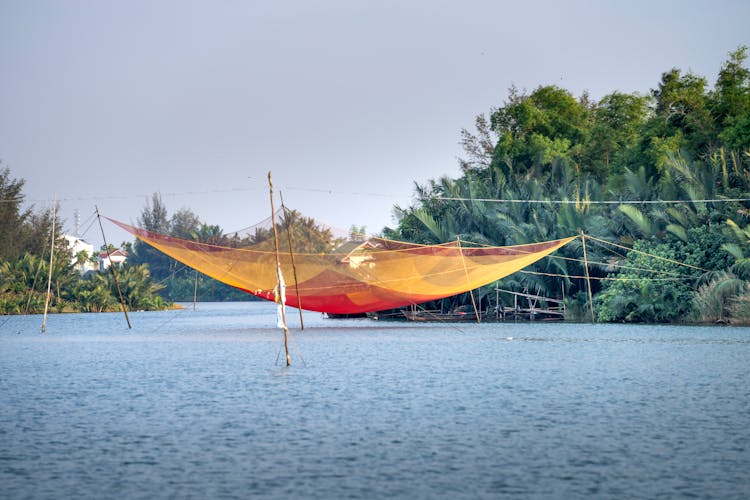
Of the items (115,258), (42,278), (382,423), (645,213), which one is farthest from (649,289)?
(115,258)

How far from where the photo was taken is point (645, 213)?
2592 centimetres

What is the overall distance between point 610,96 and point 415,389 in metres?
34.0

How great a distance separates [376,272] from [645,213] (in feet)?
28.8

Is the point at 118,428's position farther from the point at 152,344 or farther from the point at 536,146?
the point at 536,146

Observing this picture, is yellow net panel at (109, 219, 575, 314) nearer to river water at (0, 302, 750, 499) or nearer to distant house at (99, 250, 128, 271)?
river water at (0, 302, 750, 499)

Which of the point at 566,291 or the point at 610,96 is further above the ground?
the point at 610,96

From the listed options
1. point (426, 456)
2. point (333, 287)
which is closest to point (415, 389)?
point (426, 456)

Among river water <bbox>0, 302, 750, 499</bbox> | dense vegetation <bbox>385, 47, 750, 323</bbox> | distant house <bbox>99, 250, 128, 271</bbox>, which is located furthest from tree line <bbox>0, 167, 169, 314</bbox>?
distant house <bbox>99, 250, 128, 271</bbox>

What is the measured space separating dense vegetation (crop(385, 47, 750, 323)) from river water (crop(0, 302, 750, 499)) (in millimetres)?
6203

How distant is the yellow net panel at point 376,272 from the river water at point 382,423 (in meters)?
2.76

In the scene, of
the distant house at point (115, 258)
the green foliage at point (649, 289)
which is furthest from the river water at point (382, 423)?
the distant house at point (115, 258)

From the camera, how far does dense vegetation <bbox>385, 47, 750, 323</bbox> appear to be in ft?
77.8

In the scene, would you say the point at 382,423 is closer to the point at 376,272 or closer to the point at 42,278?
the point at 376,272

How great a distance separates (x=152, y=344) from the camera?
803 inches
